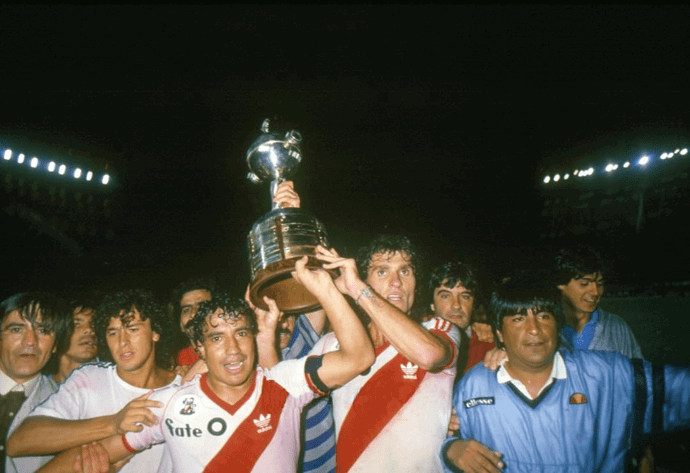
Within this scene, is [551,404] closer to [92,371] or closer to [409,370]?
[409,370]

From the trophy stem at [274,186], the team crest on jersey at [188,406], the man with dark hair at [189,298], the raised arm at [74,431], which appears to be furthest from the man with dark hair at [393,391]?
the man with dark hair at [189,298]

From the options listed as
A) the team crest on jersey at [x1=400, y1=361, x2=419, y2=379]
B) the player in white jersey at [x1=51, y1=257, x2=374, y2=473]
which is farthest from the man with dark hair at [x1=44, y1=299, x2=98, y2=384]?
the team crest on jersey at [x1=400, y1=361, x2=419, y2=379]

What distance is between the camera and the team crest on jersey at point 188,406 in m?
2.19

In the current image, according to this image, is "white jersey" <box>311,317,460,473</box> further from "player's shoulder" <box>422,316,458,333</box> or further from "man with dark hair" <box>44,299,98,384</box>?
"man with dark hair" <box>44,299,98,384</box>

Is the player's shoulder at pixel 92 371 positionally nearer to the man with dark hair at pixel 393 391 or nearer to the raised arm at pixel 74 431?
the raised arm at pixel 74 431

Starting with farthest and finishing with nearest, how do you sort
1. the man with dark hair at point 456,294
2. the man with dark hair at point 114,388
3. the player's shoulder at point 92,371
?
the man with dark hair at point 456,294 < the player's shoulder at point 92,371 < the man with dark hair at point 114,388

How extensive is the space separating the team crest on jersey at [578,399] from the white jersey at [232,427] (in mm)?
1497

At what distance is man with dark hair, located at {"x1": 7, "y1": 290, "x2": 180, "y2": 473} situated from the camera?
2.17m

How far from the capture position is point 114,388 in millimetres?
2607

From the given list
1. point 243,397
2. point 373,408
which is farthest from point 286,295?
point 373,408

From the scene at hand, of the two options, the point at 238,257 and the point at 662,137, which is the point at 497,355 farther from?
the point at 662,137

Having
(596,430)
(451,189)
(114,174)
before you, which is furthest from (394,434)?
(451,189)

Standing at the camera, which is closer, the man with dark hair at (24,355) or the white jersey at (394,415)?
the white jersey at (394,415)

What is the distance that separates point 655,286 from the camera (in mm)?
9820
